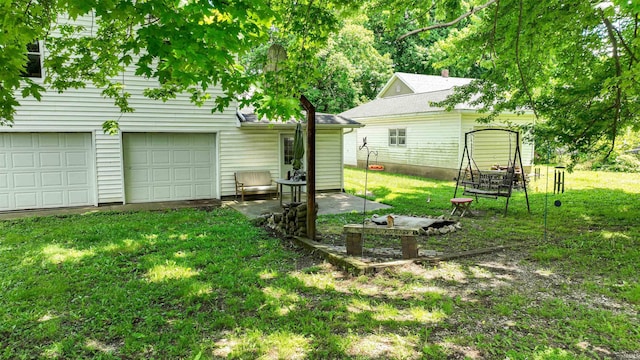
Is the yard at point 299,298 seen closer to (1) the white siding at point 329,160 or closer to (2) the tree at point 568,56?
(2) the tree at point 568,56

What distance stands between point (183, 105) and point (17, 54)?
8.68 m

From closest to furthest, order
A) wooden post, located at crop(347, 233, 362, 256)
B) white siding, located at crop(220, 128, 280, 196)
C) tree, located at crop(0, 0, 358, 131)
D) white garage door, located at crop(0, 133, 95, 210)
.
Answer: tree, located at crop(0, 0, 358, 131)
wooden post, located at crop(347, 233, 362, 256)
white garage door, located at crop(0, 133, 95, 210)
white siding, located at crop(220, 128, 280, 196)

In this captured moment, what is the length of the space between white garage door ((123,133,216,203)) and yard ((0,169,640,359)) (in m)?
3.40

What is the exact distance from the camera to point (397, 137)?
1994cm

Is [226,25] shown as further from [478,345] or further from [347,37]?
[347,37]

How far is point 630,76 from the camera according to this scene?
4.81 meters

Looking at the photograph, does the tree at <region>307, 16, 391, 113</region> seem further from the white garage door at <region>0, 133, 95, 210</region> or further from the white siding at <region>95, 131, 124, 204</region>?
the white garage door at <region>0, 133, 95, 210</region>

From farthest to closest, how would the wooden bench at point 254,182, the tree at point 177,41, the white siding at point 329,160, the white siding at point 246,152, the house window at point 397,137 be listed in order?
1. the house window at point 397,137
2. the white siding at point 329,160
3. the white siding at point 246,152
4. the wooden bench at point 254,182
5. the tree at point 177,41

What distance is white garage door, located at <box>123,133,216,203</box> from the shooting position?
37.4 feet

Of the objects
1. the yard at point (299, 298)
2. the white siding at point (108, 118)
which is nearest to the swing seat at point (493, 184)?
the yard at point (299, 298)

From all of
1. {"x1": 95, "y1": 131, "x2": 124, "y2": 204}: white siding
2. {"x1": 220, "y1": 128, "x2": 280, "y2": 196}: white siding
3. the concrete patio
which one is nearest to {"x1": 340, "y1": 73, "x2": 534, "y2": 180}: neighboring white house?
the concrete patio

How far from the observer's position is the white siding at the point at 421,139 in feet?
54.4

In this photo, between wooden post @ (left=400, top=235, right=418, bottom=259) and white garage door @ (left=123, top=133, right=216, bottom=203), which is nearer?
wooden post @ (left=400, top=235, right=418, bottom=259)

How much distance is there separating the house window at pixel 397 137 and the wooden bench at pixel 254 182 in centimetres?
916
